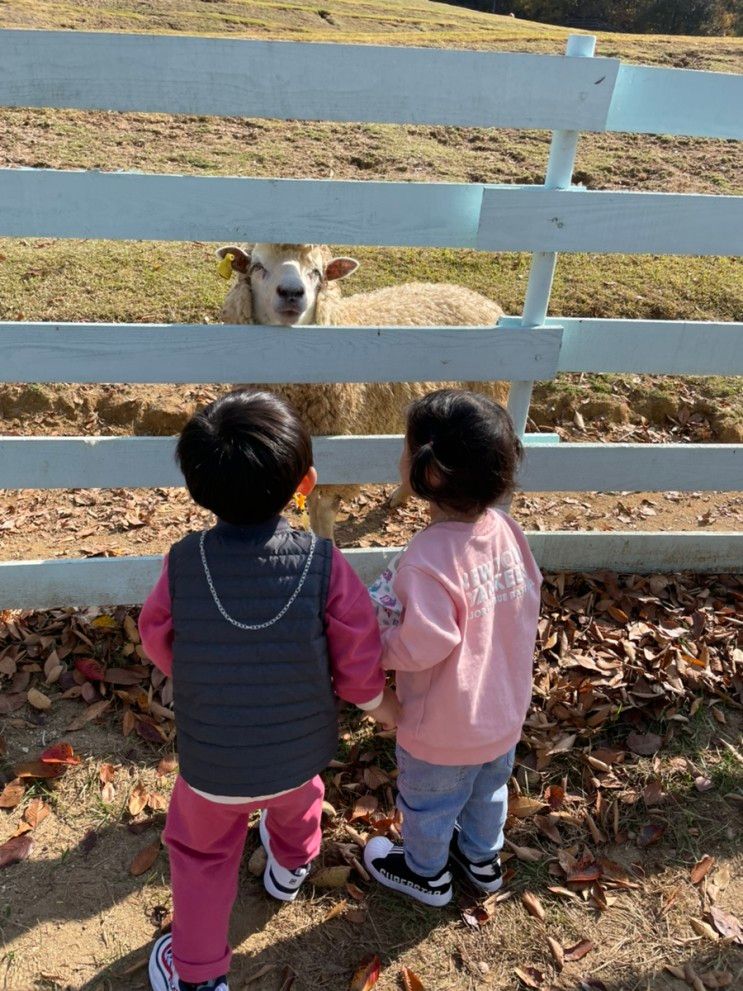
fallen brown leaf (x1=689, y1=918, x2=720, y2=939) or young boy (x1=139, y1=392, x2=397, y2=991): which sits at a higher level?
young boy (x1=139, y1=392, x2=397, y2=991)

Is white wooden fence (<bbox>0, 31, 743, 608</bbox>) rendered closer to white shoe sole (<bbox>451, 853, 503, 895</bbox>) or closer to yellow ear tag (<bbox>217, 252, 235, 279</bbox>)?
yellow ear tag (<bbox>217, 252, 235, 279</bbox>)

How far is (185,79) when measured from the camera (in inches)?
97.2

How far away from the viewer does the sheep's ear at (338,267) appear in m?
3.74

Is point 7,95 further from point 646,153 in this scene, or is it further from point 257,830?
point 646,153

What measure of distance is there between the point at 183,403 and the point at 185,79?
9.79ft

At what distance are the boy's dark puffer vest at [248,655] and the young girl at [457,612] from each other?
24 cm

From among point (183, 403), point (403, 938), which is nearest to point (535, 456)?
point (403, 938)

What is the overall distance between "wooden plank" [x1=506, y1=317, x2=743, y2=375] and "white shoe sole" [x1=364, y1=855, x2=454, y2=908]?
2.06 m

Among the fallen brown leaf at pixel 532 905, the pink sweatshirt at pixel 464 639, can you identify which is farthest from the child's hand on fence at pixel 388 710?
the fallen brown leaf at pixel 532 905

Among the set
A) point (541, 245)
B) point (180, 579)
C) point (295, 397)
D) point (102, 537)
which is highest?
point (541, 245)

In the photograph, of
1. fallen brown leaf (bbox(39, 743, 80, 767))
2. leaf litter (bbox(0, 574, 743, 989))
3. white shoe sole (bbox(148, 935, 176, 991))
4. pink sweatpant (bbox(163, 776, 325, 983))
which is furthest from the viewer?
fallen brown leaf (bbox(39, 743, 80, 767))

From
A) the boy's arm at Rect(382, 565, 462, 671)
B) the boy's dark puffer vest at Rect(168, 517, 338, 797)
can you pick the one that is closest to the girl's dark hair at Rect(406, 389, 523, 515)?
the boy's arm at Rect(382, 565, 462, 671)

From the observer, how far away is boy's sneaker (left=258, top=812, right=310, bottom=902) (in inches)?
96.3

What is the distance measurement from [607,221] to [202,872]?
8.57 ft
